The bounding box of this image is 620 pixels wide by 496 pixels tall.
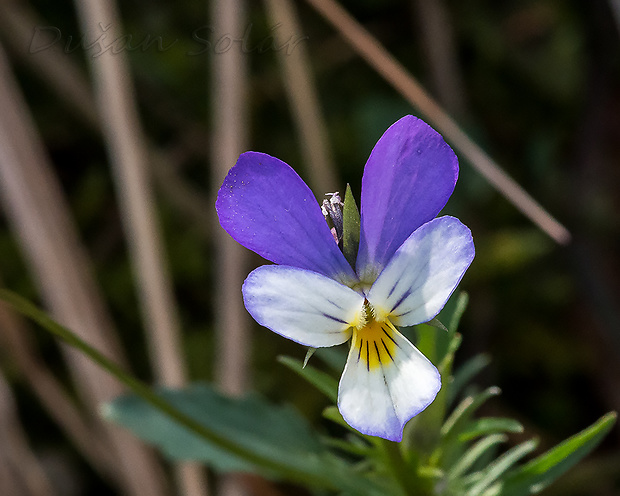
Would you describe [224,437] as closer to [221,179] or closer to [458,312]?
[458,312]

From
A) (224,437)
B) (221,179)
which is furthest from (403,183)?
(221,179)

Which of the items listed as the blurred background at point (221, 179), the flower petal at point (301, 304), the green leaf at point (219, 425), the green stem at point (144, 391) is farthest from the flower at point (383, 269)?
the blurred background at point (221, 179)

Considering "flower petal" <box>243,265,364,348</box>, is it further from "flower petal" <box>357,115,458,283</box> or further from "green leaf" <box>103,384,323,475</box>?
"green leaf" <box>103,384,323,475</box>

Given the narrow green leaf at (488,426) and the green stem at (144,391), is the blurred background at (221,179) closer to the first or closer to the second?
the green stem at (144,391)

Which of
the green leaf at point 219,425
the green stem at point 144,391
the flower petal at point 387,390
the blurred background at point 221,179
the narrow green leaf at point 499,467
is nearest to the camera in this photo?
the flower petal at point 387,390

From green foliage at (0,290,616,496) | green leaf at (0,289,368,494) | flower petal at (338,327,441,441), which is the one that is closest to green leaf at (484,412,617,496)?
green foliage at (0,290,616,496)
